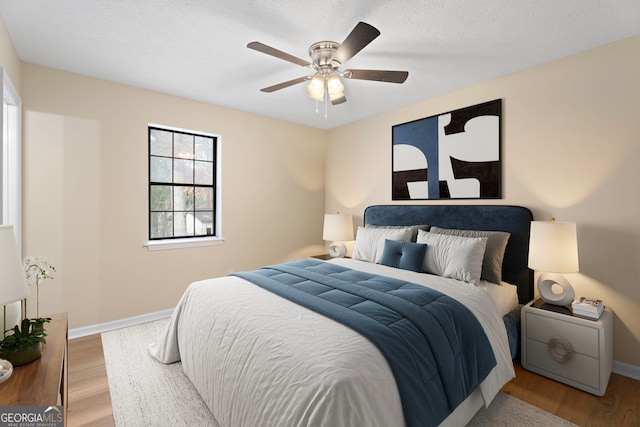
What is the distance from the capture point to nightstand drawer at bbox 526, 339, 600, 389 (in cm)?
213

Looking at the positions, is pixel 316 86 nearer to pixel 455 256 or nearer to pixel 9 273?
pixel 455 256

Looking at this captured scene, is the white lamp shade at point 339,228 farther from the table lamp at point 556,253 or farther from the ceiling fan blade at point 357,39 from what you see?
the ceiling fan blade at point 357,39

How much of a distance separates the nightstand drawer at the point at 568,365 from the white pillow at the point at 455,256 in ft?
2.16

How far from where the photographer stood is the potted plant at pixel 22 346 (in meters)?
1.28

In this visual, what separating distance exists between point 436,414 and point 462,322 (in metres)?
0.60

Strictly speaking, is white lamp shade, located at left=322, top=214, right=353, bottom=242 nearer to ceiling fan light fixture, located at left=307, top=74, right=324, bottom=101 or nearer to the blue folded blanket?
the blue folded blanket

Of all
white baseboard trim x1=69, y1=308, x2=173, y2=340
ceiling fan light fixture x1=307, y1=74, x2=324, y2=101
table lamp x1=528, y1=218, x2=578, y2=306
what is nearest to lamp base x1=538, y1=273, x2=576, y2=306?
table lamp x1=528, y1=218, x2=578, y2=306

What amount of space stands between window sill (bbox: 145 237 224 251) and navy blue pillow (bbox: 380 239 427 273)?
2.15 metres

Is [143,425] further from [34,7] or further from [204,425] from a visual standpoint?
[34,7]

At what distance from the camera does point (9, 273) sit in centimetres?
113

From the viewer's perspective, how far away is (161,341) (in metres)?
2.58

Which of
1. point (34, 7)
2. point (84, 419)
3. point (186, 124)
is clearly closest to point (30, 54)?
point (34, 7)

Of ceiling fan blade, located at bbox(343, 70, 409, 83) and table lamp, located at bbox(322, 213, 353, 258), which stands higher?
ceiling fan blade, located at bbox(343, 70, 409, 83)

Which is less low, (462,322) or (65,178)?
(65,178)
